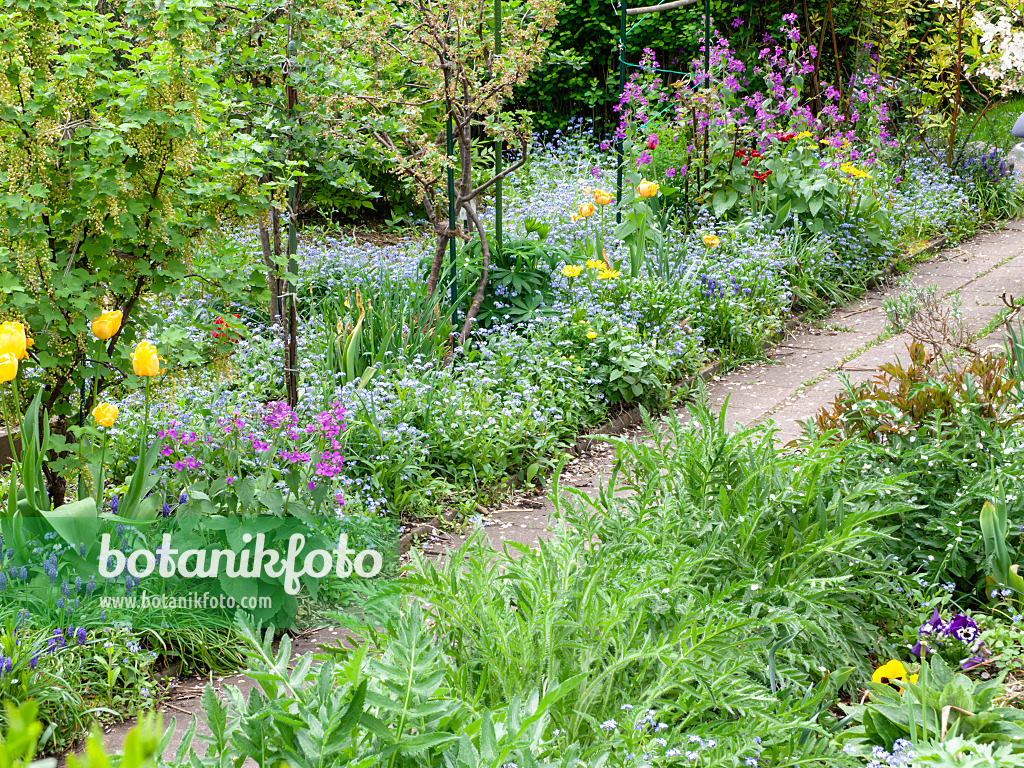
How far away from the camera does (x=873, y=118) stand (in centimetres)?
761

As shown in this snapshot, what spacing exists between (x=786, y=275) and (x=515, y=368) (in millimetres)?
2325

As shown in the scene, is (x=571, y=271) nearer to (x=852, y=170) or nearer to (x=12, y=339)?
(x=852, y=170)

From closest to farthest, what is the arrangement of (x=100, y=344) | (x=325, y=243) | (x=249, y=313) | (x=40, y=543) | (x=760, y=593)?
(x=760, y=593)
(x=40, y=543)
(x=100, y=344)
(x=249, y=313)
(x=325, y=243)

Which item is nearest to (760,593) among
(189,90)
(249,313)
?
(189,90)

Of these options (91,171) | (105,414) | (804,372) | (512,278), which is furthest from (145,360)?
(804,372)

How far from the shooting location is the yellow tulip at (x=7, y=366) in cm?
239

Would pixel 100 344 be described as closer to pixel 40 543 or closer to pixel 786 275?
pixel 40 543

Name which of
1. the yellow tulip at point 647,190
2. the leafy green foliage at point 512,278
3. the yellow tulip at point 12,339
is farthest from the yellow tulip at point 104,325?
the yellow tulip at point 647,190

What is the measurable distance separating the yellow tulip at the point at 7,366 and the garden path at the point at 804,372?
3.16ft

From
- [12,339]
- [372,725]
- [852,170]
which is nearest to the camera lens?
[372,725]


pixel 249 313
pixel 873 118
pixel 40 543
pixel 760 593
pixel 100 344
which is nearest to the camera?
pixel 760 593

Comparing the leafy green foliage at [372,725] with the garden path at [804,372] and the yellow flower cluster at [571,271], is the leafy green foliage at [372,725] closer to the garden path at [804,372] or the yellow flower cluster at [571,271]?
the garden path at [804,372]

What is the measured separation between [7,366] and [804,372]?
394 cm

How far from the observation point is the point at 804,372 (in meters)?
5.04
